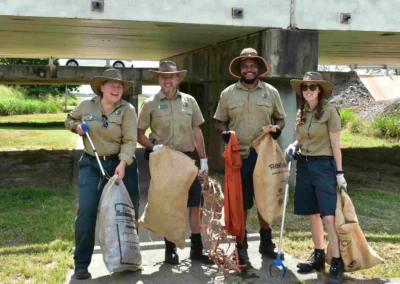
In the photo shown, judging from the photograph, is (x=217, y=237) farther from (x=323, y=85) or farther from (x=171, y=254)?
(x=323, y=85)

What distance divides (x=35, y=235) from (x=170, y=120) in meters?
2.21

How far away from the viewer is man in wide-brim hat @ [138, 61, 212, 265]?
479 cm

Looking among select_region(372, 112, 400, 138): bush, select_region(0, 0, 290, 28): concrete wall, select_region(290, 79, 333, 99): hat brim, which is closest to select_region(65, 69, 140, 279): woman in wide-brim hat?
select_region(290, 79, 333, 99): hat brim

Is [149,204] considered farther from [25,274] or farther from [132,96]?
[132,96]

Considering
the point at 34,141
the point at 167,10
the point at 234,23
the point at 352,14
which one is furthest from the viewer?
the point at 34,141

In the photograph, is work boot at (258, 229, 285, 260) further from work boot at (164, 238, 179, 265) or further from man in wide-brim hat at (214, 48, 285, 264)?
work boot at (164, 238, 179, 265)

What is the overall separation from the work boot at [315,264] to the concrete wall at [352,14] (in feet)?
12.0

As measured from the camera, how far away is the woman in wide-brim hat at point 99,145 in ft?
14.6

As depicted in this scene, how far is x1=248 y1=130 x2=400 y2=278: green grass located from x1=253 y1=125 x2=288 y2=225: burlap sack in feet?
2.28

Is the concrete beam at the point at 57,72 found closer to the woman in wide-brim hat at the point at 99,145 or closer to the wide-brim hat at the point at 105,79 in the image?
the wide-brim hat at the point at 105,79

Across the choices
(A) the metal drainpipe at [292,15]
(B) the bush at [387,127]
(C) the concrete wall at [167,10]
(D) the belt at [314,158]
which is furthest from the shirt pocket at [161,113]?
(B) the bush at [387,127]

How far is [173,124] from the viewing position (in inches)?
189

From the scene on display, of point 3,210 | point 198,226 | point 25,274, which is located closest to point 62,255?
point 25,274

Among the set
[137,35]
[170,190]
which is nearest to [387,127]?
[137,35]
